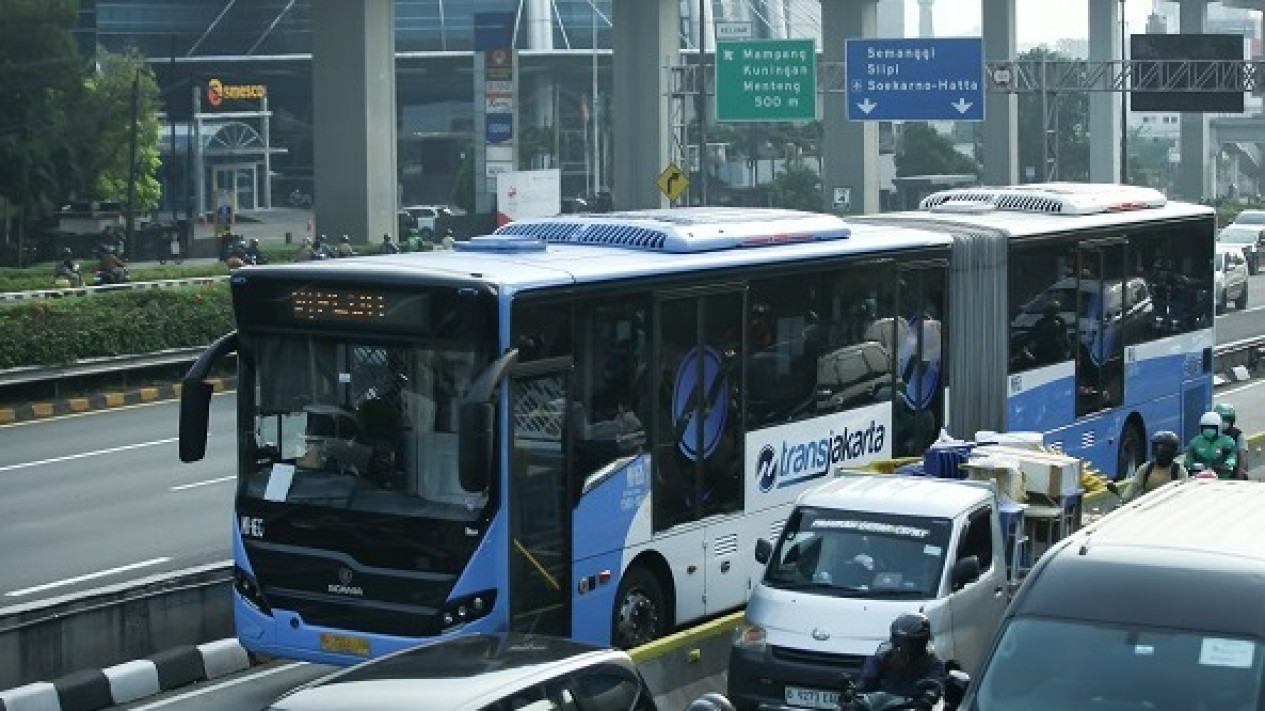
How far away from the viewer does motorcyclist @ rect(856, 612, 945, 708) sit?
11.4 meters

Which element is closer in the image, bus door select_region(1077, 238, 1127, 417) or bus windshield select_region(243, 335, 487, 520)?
bus windshield select_region(243, 335, 487, 520)

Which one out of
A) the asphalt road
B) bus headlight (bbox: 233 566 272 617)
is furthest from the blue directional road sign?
bus headlight (bbox: 233 566 272 617)

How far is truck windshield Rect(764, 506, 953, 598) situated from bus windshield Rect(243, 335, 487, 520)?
6.84ft

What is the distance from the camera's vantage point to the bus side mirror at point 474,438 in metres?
13.0

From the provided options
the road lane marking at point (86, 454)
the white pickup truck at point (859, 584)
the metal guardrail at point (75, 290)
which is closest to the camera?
the white pickup truck at point (859, 584)

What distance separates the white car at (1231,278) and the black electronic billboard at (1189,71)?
3419 millimetres

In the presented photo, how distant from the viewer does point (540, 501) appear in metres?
14.2

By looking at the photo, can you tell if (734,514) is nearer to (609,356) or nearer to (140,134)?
(609,356)

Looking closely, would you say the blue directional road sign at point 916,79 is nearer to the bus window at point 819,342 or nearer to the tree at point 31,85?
the tree at point 31,85

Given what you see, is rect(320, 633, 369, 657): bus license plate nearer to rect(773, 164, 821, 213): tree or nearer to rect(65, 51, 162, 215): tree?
rect(65, 51, 162, 215): tree

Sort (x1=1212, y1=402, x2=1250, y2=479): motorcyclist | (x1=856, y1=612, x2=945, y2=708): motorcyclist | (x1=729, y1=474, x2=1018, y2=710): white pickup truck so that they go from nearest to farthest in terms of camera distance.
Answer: (x1=856, y1=612, x2=945, y2=708): motorcyclist < (x1=729, y1=474, x2=1018, y2=710): white pickup truck < (x1=1212, y1=402, x2=1250, y2=479): motorcyclist

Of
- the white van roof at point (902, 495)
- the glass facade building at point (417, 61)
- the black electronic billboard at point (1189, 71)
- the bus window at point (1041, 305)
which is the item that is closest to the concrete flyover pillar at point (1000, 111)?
the black electronic billboard at point (1189, 71)

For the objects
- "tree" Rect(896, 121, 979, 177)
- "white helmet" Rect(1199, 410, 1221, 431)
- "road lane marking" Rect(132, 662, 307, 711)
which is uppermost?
"tree" Rect(896, 121, 979, 177)

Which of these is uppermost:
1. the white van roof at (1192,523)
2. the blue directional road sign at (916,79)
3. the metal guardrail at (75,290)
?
the blue directional road sign at (916,79)
